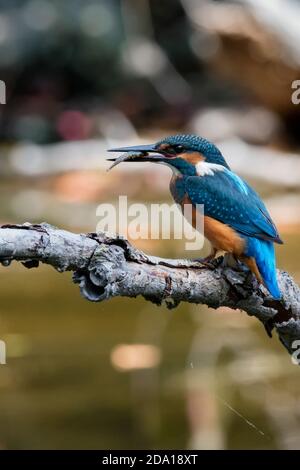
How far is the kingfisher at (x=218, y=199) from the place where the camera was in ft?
8.64

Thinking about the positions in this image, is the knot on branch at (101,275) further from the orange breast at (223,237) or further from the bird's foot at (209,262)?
the orange breast at (223,237)

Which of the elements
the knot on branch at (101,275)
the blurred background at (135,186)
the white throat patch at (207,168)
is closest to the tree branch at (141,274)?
the knot on branch at (101,275)

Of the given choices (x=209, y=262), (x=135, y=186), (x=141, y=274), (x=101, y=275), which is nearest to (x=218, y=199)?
(x=209, y=262)

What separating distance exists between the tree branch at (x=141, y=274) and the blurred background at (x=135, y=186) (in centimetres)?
171

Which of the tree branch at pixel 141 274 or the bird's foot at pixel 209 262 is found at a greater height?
the bird's foot at pixel 209 262

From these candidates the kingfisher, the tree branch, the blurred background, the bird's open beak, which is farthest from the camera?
the blurred background

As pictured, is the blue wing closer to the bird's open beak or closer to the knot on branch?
the bird's open beak

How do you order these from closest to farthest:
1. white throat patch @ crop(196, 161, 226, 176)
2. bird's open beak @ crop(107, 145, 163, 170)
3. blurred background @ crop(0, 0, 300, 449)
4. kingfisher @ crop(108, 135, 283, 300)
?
bird's open beak @ crop(107, 145, 163, 170) → kingfisher @ crop(108, 135, 283, 300) → white throat patch @ crop(196, 161, 226, 176) → blurred background @ crop(0, 0, 300, 449)

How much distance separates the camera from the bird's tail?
247 cm

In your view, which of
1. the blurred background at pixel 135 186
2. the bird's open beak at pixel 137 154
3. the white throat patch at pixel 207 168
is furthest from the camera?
the blurred background at pixel 135 186

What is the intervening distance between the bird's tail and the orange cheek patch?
25 cm

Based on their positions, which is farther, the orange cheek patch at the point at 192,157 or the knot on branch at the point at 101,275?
the orange cheek patch at the point at 192,157

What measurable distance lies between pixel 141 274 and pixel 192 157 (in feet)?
2.01

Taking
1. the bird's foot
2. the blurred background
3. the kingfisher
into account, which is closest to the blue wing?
the kingfisher
